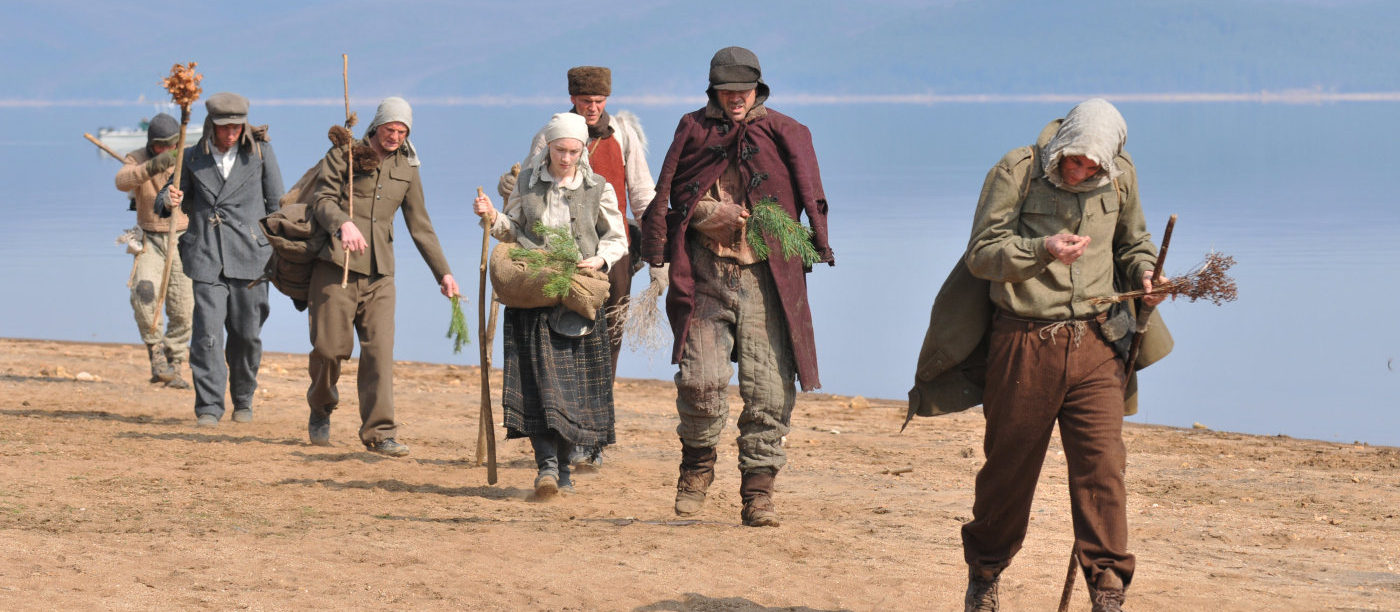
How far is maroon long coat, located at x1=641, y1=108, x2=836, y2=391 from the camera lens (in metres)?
7.11

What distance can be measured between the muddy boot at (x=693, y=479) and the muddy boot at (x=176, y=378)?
5732 mm

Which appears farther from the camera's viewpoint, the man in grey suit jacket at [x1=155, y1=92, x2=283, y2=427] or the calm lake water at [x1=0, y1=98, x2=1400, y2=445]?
the calm lake water at [x1=0, y1=98, x2=1400, y2=445]

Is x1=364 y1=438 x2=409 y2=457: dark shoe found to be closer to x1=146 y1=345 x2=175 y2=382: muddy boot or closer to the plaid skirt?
the plaid skirt

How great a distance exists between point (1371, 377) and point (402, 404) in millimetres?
8518

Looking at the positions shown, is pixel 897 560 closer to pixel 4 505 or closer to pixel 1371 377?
pixel 4 505

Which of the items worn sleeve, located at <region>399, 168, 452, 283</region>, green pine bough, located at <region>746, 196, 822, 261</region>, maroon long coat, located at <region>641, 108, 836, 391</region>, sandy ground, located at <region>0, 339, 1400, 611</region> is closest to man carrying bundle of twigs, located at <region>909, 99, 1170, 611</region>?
sandy ground, located at <region>0, 339, 1400, 611</region>

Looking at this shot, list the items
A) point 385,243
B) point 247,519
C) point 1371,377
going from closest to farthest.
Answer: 1. point 247,519
2. point 385,243
3. point 1371,377

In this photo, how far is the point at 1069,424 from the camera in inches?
213

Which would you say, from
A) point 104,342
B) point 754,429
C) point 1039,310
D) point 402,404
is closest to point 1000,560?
point 1039,310

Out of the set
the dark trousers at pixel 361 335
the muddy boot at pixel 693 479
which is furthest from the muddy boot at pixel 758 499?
the dark trousers at pixel 361 335

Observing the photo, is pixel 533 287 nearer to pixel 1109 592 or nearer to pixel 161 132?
pixel 1109 592

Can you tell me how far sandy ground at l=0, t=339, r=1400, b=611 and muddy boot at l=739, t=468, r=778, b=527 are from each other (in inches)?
4.0

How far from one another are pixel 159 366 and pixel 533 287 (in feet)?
17.9

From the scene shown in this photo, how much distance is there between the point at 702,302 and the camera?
7.13 m
